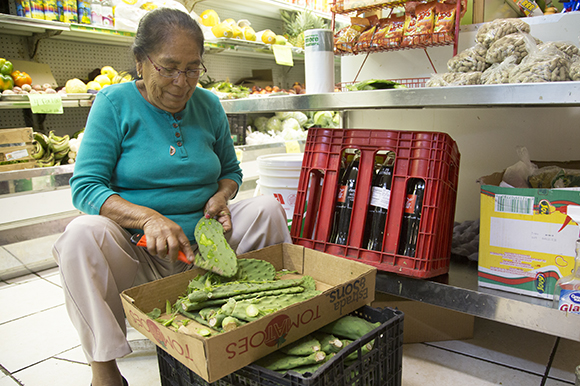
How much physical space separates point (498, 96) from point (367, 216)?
0.58 metres

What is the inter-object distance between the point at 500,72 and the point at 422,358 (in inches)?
42.2

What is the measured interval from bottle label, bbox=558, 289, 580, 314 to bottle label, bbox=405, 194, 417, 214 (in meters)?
0.50

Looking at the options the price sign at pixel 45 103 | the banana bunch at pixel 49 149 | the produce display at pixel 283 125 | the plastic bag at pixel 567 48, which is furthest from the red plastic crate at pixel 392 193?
the produce display at pixel 283 125


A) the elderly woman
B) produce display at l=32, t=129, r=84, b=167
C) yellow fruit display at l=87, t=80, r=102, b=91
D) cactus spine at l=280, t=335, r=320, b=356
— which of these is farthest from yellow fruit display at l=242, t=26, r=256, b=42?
cactus spine at l=280, t=335, r=320, b=356

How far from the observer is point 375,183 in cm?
150

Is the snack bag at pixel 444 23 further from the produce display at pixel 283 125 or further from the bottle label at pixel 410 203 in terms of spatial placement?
the produce display at pixel 283 125

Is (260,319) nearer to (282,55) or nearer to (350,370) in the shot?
(350,370)

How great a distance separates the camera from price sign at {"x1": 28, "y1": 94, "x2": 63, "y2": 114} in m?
2.64

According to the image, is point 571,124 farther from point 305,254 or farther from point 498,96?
point 305,254

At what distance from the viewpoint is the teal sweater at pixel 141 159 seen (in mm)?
1294

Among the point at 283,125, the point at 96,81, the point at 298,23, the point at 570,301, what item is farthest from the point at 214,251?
the point at 298,23

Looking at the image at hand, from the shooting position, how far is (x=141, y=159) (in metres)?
1.34

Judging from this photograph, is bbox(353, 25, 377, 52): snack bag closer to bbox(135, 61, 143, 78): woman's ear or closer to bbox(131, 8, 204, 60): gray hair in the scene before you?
bbox(131, 8, 204, 60): gray hair

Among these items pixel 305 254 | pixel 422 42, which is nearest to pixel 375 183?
pixel 305 254
